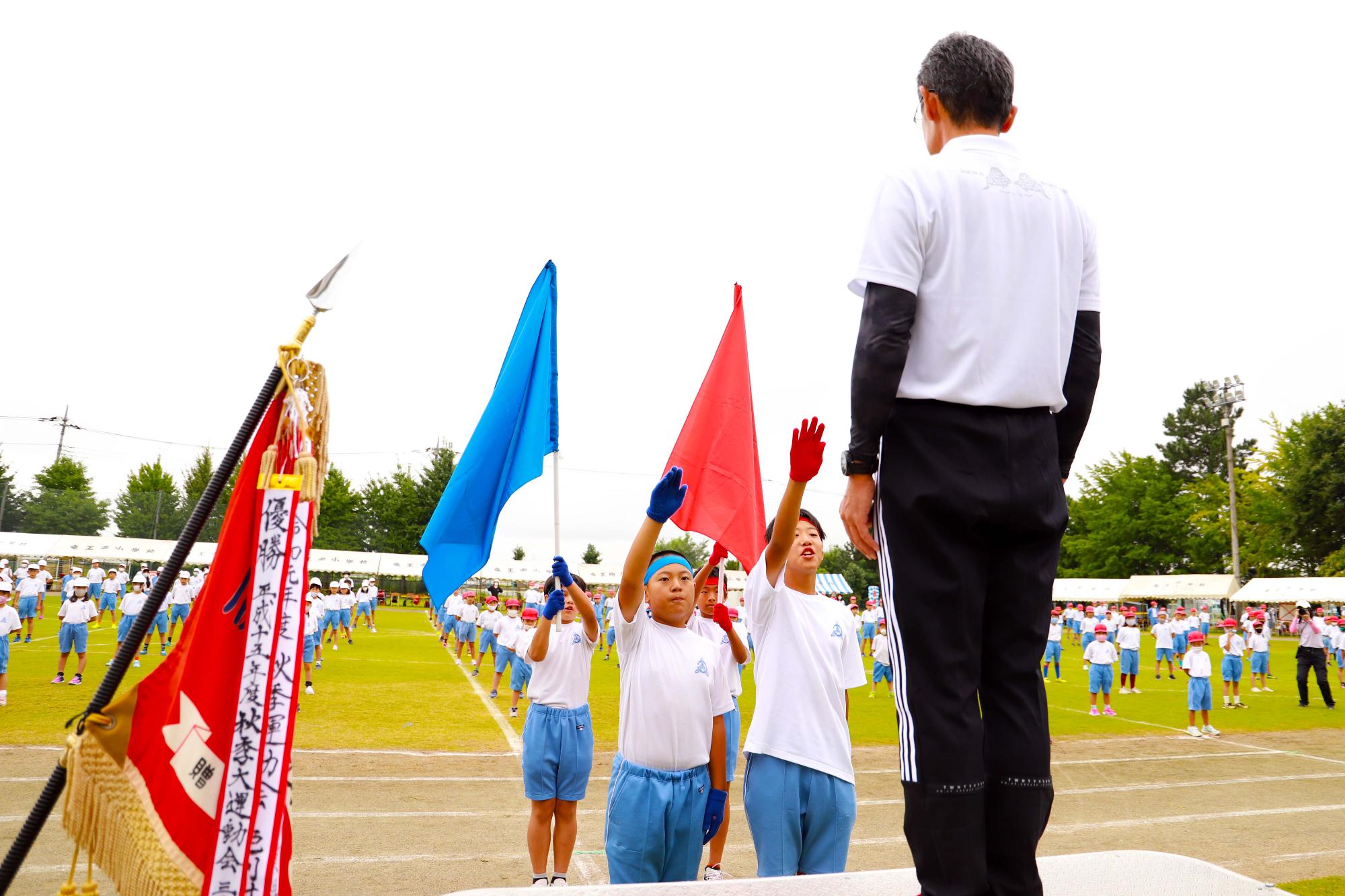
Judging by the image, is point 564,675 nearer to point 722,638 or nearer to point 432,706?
point 722,638

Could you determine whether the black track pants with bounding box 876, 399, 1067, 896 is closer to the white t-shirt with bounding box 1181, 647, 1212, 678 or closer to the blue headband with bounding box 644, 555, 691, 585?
the blue headband with bounding box 644, 555, 691, 585

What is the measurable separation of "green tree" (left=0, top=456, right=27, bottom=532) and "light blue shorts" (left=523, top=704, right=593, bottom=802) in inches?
2703

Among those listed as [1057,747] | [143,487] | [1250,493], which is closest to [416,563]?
[143,487]

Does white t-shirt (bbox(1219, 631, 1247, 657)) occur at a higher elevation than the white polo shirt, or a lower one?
lower

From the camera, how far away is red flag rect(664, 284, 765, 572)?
5.91 m

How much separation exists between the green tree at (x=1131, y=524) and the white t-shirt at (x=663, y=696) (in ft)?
239

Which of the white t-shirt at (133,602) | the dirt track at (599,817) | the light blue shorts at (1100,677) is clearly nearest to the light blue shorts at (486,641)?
the white t-shirt at (133,602)

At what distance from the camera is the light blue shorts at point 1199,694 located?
1667 cm

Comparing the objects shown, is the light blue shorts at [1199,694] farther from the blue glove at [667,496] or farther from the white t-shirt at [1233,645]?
the blue glove at [667,496]

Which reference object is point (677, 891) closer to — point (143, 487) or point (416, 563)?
point (416, 563)

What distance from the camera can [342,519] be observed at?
76188 mm

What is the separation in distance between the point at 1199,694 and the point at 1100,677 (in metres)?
2.83

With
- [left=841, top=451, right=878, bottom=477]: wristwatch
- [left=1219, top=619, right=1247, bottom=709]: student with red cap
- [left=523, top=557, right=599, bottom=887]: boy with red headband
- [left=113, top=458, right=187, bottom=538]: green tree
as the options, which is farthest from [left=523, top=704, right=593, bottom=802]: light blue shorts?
[left=113, top=458, right=187, bottom=538]: green tree

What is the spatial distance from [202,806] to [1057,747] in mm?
15476
